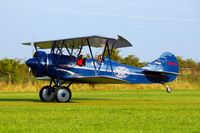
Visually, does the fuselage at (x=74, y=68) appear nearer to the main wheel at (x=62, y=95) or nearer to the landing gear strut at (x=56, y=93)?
the landing gear strut at (x=56, y=93)

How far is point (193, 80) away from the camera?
60.4 m

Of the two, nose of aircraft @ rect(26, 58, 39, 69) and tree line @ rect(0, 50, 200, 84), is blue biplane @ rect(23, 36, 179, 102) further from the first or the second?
tree line @ rect(0, 50, 200, 84)

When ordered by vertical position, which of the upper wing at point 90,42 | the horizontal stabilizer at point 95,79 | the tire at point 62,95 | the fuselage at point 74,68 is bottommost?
the tire at point 62,95

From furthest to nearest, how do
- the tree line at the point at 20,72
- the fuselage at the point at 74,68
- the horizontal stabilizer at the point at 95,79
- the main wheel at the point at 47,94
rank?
the tree line at the point at 20,72
the main wheel at the point at 47,94
the fuselage at the point at 74,68
the horizontal stabilizer at the point at 95,79

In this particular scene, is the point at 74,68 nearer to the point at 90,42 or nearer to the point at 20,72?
the point at 90,42

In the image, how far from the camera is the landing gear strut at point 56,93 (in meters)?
26.9

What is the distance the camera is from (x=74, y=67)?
93.0 ft

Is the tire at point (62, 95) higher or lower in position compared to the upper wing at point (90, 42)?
lower

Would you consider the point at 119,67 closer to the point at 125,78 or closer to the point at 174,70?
the point at 125,78

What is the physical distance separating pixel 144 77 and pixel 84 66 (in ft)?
14.9

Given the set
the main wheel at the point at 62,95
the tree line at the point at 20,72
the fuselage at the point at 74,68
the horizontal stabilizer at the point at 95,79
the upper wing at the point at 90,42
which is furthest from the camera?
the tree line at the point at 20,72

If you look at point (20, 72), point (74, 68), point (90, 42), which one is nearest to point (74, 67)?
point (74, 68)

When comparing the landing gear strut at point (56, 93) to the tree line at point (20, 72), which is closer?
the landing gear strut at point (56, 93)

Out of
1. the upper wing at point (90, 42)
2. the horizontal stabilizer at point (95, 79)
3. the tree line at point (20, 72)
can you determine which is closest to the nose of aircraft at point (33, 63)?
the upper wing at point (90, 42)
